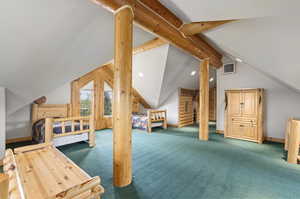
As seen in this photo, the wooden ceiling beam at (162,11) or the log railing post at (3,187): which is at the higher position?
the wooden ceiling beam at (162,11)

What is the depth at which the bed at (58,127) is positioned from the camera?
3146mm

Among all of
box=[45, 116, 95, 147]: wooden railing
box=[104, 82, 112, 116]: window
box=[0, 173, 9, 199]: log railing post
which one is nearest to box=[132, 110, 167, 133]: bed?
box=[104, 82, 112, 116]: window

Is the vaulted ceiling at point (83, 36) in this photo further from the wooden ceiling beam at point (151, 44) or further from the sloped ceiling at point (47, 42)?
the wooden ceiling beam at point (151, 44)

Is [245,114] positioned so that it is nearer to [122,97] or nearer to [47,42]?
[122,97]

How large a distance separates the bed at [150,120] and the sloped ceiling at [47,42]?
9.79ft

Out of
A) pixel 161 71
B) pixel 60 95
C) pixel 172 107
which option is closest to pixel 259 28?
pixel 161 71

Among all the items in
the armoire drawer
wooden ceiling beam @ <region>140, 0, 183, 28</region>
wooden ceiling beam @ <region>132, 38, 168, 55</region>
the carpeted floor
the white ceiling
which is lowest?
the carpeted floor

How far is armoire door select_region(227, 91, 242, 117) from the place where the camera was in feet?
15.0

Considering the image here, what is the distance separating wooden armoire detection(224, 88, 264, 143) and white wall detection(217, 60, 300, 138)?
16.1 inches

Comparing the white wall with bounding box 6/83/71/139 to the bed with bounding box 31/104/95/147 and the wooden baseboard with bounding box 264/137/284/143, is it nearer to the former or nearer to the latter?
the bed with bounding box 31/104/95/147

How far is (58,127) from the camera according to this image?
133 inches

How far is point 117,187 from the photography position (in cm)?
197

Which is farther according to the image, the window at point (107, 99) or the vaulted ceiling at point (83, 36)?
the window at point (107, 99)

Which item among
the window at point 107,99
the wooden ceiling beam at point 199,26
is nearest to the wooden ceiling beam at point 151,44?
the wooden ceiling beam at point 199,26
